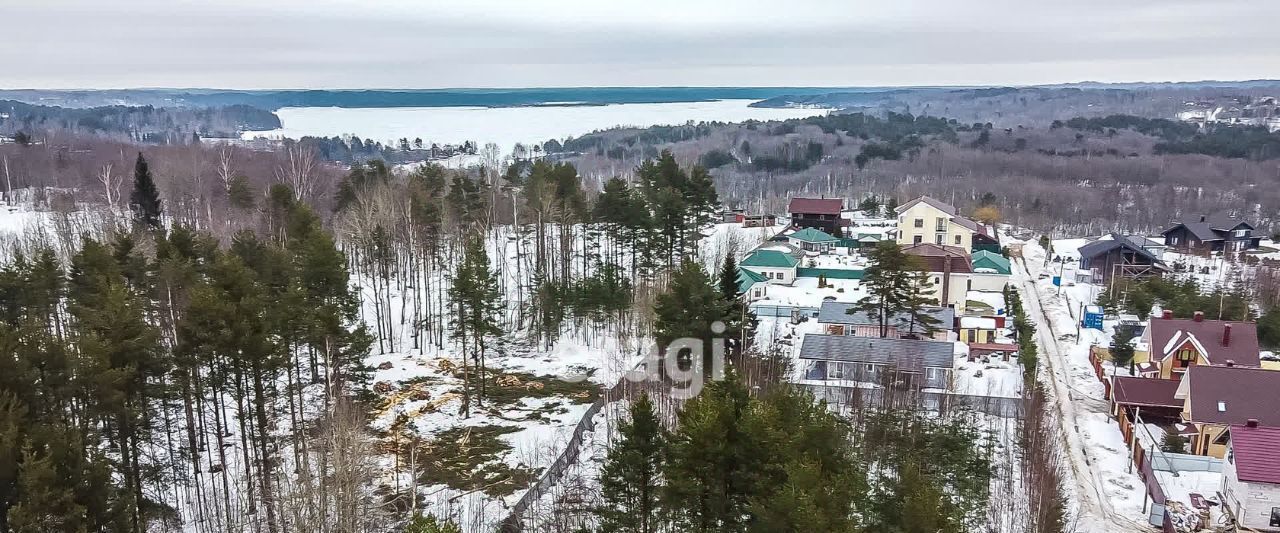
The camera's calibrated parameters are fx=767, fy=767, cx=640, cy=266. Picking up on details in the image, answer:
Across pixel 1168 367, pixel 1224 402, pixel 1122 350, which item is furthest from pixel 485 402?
pixel 1122 350

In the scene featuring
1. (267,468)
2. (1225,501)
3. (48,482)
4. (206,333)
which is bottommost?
(1225,501)

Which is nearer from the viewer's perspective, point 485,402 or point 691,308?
point 691,308

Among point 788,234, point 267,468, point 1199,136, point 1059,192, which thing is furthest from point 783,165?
point 267,468

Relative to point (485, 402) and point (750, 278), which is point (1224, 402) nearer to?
point (750, 278)

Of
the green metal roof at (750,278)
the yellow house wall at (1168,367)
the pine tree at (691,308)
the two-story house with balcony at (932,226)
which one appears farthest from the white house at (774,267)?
the pine tree at (691,308)

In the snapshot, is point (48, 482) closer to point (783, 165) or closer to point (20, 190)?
point (20, 190)
